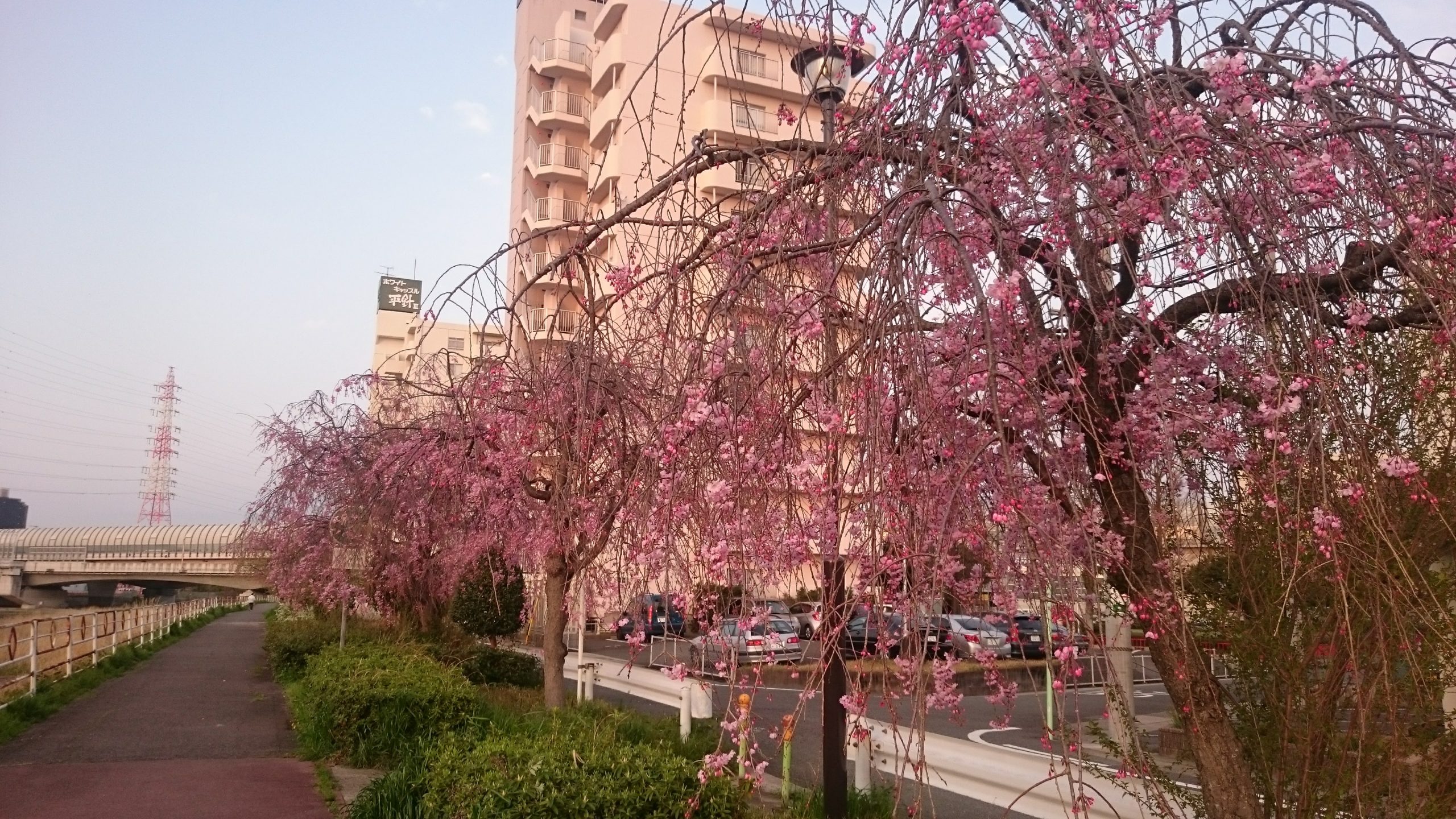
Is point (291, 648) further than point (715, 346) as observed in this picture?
Yes

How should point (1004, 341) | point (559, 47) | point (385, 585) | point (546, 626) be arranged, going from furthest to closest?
point (559, 47), point (385, 585), point (546, 626), point (1004, 341)

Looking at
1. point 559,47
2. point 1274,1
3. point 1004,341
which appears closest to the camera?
point 1004,341

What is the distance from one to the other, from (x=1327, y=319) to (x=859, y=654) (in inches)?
81.8

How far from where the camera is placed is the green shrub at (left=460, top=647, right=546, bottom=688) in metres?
15.9

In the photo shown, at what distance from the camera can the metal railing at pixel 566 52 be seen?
3894cm

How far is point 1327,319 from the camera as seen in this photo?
144 inches

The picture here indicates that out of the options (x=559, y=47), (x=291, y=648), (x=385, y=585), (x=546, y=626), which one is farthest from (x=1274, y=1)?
(x=559, y=47)

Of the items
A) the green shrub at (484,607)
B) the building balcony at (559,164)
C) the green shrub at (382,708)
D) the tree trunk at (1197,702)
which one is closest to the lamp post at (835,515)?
the tree trunk at (1197,702)

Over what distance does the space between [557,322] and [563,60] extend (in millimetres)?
36545

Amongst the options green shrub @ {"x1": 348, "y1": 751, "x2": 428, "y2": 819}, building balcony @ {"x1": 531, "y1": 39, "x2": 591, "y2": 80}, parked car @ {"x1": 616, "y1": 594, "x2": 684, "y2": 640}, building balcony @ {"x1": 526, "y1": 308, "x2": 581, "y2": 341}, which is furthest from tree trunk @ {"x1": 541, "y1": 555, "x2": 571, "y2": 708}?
building balcony @ {"x1": 531, "y1": 39, "x2": 591, "y2": 80}

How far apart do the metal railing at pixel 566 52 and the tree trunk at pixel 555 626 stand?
31.4 m

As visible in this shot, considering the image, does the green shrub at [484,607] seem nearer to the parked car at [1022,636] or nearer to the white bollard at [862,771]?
the white bollard at [862,771]

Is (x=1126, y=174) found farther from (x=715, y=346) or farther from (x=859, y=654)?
(x=859, y=654)

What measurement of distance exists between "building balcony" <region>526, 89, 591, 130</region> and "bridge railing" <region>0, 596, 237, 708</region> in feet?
69.7
